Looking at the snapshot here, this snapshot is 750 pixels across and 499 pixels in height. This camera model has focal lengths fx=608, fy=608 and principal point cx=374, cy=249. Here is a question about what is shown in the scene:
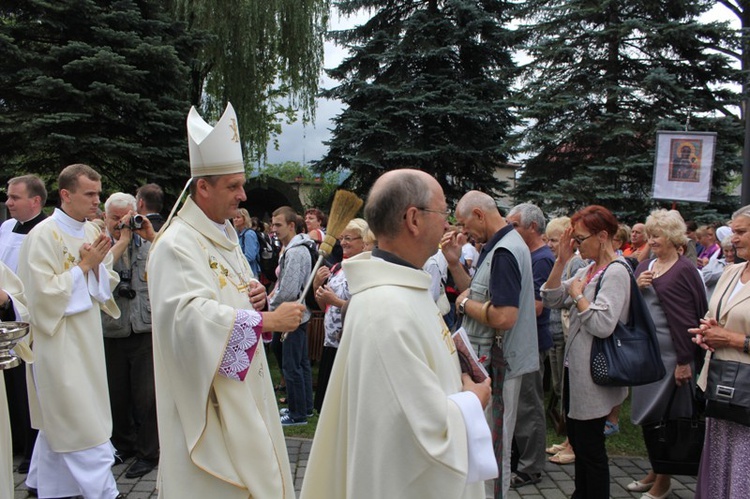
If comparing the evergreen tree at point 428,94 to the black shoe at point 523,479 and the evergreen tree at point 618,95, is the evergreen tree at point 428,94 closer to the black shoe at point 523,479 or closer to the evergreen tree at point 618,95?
the evergreen tree at point 618,95

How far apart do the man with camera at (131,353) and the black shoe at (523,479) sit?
3.17m

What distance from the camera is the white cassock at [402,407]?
196 cm

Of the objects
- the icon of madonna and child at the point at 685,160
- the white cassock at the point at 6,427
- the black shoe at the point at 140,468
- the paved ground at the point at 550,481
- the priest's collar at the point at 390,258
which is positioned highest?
the icon of madonna and child at the point at 685,160

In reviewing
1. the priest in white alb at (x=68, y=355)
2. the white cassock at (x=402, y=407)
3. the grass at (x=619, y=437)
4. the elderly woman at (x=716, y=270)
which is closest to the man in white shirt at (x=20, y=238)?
the priest in white alb at (x=68, y=355)

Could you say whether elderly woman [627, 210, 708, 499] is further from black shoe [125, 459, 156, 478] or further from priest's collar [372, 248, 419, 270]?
black shoe [125, 459, 156, 478]

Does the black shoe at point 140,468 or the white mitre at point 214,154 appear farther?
the black shoe at point 140,468

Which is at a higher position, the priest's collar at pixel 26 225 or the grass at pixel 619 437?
the priest's collar at pixel 26 225

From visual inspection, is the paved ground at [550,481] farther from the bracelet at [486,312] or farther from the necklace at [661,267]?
the necklace at [661,267]

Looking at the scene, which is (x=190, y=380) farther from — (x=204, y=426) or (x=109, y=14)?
(x=109, y=14)

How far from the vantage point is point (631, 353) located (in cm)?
412

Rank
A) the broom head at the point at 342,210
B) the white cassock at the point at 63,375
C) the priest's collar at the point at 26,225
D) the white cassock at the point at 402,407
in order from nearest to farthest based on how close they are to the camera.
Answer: the white cassock at the point at 402,407
the broom head at the point at 342,210
the white cassock at the point at 63,375
the priest's collar at the point at 26,225

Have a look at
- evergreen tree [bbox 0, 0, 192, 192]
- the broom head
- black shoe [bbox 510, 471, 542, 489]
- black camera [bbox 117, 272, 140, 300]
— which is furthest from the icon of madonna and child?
evergreen tree [bbox 0, 0, 192, 192]

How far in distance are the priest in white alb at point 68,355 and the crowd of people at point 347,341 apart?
15 millimetres

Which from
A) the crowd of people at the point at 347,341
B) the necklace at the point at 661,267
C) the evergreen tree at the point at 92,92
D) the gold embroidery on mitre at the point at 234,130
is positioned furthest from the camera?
the evergreen tree at the point at 92,92
